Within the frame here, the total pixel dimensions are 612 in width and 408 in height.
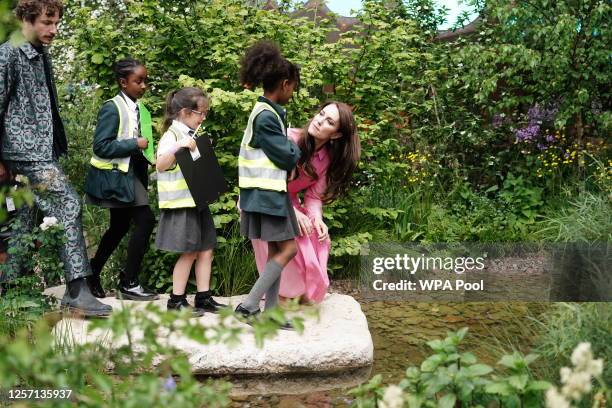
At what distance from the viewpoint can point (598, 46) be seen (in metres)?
7.03

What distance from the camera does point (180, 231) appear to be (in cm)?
430

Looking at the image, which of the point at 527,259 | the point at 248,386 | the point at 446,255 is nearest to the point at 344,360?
the point at 248,386

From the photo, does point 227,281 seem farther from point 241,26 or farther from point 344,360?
point 241,26

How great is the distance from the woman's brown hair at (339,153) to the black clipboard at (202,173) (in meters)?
0.51

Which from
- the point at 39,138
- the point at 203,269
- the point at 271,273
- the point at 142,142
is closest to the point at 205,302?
the point at 203,269

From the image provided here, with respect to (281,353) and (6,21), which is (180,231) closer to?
(281,353)

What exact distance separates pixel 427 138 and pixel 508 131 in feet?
3.10

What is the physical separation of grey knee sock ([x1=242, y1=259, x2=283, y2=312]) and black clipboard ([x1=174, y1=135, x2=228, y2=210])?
553mm

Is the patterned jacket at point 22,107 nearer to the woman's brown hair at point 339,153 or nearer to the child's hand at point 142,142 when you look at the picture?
the child's hand at point 142,142

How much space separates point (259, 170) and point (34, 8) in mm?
1489

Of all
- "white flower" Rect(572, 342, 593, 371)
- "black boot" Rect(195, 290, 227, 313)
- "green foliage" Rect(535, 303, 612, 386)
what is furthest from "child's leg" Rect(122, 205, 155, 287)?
"white flower" Rect(572, 342, 593, 371)

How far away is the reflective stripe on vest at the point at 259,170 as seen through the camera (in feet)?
13.3

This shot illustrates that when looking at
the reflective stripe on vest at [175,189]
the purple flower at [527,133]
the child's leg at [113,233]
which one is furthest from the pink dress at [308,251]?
the purple flower at [527,133]

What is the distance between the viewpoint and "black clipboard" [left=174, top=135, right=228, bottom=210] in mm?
4234
